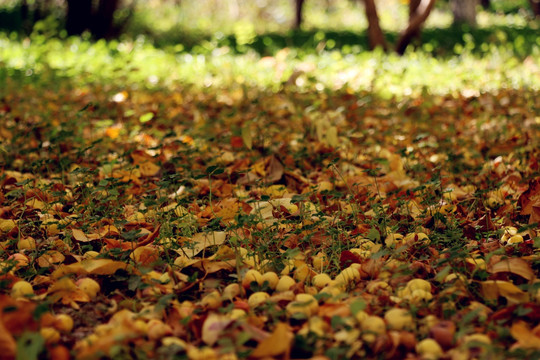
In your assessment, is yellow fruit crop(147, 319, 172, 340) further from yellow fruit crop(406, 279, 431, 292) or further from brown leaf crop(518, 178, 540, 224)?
brown leaf crop(518, 178, 540, 224)

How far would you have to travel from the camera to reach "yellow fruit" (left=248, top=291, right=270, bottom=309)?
5.85 ft

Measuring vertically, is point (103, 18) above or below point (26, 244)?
below

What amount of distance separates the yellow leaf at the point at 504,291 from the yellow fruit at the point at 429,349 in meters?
0.37

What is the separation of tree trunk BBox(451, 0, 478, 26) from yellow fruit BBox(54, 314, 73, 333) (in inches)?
580

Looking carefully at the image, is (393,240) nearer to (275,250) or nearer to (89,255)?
(275,250)

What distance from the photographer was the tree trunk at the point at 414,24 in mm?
8234

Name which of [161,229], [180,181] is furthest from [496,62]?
[161,229]

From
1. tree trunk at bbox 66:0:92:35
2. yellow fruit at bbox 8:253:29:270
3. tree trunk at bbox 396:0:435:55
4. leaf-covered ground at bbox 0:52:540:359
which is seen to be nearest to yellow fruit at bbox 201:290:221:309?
leaf-covered ground at bbox 0:52:540:359

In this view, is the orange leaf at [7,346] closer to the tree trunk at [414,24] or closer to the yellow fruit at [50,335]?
the yellow fruit at [50,335]

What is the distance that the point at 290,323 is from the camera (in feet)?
5.64

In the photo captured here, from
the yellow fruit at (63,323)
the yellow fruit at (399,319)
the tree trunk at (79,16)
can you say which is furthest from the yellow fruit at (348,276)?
the tree trunk at (79,16)

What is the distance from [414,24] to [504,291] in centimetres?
711

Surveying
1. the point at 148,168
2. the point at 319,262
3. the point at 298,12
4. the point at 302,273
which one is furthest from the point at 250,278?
the point at 298,12

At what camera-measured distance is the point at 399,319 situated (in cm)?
161
